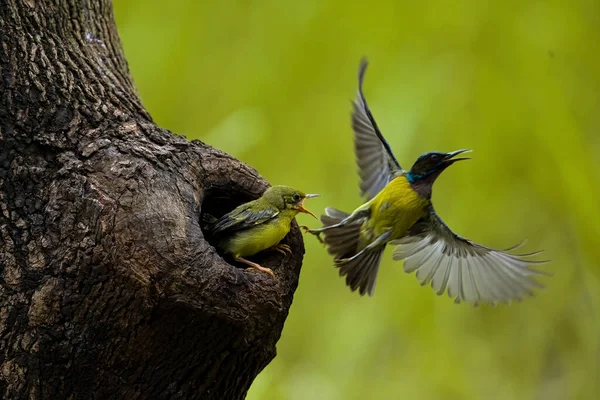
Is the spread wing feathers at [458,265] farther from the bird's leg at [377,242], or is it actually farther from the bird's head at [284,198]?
the bird's head at [284,198]

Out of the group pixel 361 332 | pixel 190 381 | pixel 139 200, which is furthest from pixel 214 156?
pixel 361 332

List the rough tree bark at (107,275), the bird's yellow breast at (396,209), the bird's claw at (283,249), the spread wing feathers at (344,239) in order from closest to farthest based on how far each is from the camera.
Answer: the rough tree bark at (107,275) → the bird's claw at (283,249) → the bird's yellow breast at (396,209) → the spread wing feathers at (344,239)

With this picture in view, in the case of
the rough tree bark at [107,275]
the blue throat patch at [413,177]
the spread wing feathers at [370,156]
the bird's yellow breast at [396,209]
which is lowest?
→ the rough tree bark at [107,275]

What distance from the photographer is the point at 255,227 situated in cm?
229

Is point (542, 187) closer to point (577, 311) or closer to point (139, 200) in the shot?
point (577, 311)

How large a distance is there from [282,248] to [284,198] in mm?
216

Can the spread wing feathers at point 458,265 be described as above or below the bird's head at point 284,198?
below

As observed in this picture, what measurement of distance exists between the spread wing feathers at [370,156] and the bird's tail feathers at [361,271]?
0.37 meters

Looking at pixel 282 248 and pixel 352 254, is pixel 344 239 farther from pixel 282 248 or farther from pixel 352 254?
pixel 282 248

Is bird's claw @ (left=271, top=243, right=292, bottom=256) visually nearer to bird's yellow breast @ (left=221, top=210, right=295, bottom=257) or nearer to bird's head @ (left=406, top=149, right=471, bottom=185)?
bird's yellow breast @ (left=221, top=210, right=295, bottom=257)

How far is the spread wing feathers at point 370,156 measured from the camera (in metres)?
3.26

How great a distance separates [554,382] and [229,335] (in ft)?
9.78

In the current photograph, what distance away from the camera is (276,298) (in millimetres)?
2012

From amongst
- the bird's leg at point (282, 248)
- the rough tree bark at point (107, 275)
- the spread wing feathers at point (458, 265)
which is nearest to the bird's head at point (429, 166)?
the spread wing feathers at point (458, 265)
